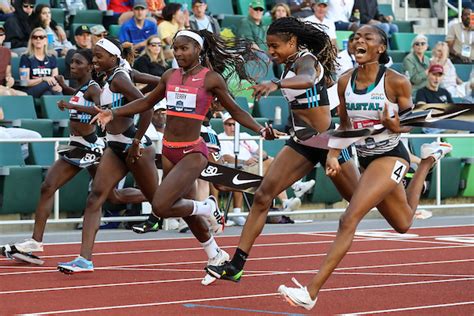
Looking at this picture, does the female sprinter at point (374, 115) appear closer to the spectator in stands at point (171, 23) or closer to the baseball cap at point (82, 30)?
the baseball cap at point (82, 30)

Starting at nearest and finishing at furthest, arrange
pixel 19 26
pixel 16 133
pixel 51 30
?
pixel 16 133, pixel 19 26, pixel 51 30

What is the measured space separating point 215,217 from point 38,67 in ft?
19.4

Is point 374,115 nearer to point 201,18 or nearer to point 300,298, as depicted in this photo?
point 300,298

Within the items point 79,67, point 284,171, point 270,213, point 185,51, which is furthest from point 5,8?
point 284,171

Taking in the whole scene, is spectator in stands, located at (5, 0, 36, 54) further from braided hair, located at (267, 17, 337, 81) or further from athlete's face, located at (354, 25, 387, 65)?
athlete's face, located at (354, 25, 387, 65)

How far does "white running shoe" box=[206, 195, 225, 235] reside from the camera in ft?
32.6

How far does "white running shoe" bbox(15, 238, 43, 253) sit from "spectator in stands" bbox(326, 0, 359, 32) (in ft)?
33.8

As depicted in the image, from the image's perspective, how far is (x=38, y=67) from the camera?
1540 centimetres

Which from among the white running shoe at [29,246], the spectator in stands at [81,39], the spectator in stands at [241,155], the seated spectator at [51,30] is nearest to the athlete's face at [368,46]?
the white running shoe at [29,246]

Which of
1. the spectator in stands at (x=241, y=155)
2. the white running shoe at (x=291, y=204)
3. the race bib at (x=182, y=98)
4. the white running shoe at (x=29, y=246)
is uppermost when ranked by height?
the race bib at (x=182, y=98)

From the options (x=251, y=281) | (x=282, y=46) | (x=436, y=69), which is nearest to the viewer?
(x=282, y=46)

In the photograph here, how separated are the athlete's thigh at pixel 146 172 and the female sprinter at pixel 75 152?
796 mm

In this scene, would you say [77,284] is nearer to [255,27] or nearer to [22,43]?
[22,43]

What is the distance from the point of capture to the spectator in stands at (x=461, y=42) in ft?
68.3
